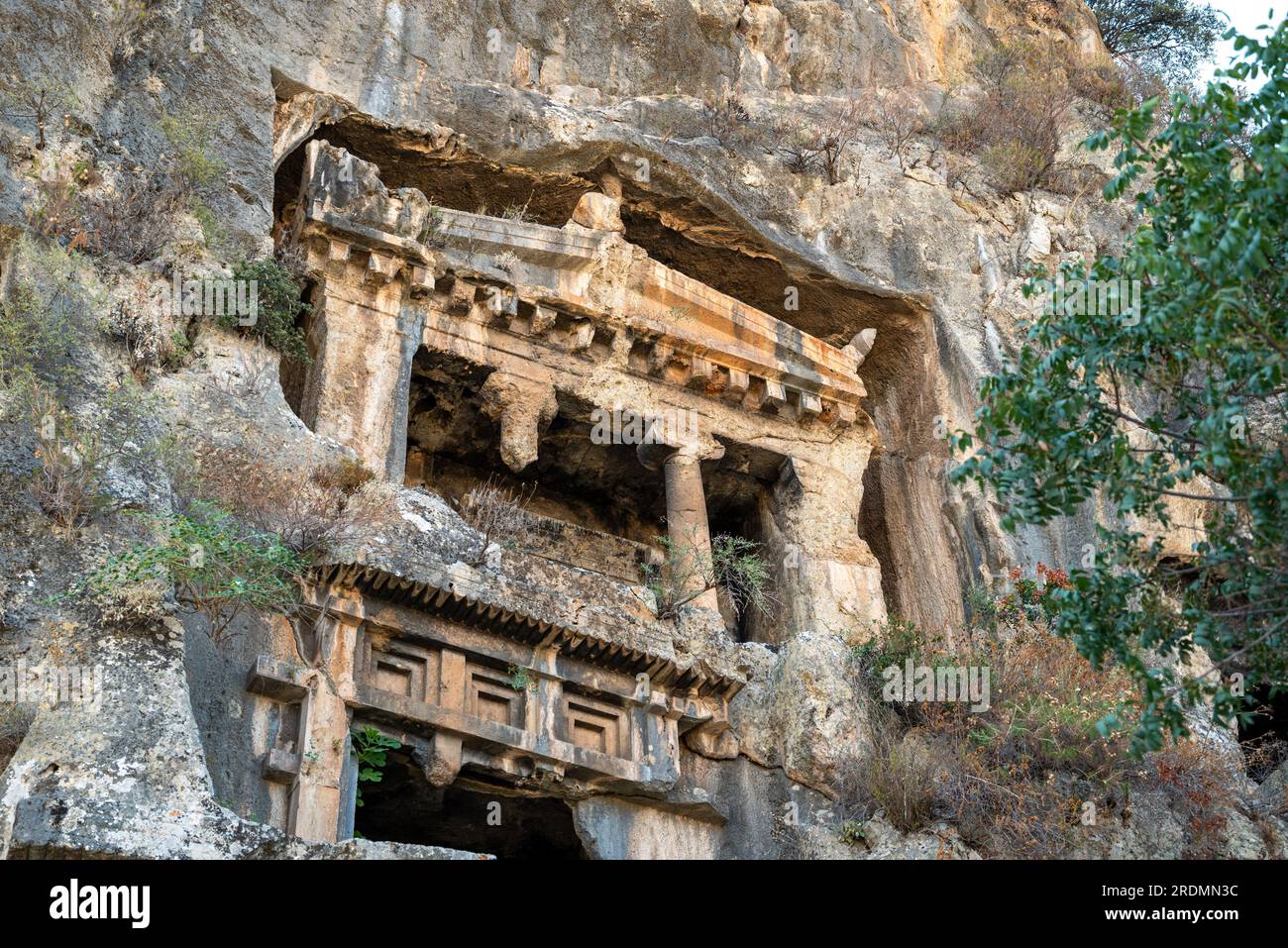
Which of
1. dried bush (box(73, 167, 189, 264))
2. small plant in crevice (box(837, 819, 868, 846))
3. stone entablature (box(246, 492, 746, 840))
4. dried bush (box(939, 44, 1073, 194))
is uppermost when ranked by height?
dried bush (box(939, 44, 1073, 194))

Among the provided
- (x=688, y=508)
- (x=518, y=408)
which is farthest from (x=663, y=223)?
(x=688, y=508)

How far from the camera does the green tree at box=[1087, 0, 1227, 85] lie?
27297 mm

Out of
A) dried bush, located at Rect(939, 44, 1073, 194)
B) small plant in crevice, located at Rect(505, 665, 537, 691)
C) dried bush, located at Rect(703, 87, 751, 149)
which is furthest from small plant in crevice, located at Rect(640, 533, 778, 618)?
dried bush, located at Rect(939, 44, 1073, 194)

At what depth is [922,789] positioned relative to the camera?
11.9m

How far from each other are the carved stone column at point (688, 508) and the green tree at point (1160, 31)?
15678 millimetres

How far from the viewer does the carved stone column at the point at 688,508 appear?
46.4 ft

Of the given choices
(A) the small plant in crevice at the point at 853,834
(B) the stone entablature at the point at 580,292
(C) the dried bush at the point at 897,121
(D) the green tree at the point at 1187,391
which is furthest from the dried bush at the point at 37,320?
(C) the dried bush at the point at 897,121

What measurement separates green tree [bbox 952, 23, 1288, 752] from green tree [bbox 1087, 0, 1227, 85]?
20.4m

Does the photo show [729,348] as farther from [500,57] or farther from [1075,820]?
[1075,820]

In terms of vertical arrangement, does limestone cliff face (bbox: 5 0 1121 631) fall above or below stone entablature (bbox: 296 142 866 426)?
above

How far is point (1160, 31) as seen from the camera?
2755 cm

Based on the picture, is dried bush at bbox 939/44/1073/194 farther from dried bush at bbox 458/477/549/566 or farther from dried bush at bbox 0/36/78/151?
dried bush at bbox 0/36/78/151

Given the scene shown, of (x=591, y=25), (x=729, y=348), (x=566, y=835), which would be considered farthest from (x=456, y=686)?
(x=591, y=25)

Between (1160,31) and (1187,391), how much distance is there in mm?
21386
